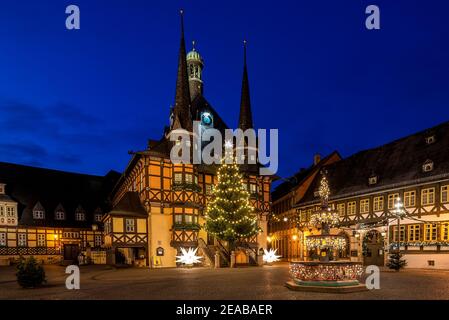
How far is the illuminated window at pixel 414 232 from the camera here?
96.2ft

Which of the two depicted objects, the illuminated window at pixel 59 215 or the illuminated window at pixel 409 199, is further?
the illuminated window at pixel 59 215

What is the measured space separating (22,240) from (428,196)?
132ft

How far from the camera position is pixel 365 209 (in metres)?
34.3

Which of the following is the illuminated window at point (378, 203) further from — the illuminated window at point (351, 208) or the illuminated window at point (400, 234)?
the illuminated window at point (351, 208)

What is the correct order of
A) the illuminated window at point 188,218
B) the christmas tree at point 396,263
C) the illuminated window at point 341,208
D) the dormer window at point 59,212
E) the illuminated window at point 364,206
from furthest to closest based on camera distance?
the dormer window at point 59,212, the illuminated window at point 341,208, the illuminated window at point 188,218, the illuminated window at point 364,206, the christmas tree at point 396,263

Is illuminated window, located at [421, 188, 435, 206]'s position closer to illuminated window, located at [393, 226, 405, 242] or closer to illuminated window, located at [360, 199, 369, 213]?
illuminated window, located at [393, 226, 405, 242]

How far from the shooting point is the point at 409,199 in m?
30.3

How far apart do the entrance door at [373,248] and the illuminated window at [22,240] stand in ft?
116

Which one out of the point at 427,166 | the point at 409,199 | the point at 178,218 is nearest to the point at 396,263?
the point at 409,199

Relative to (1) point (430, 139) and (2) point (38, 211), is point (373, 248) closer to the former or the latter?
(1) point (430, 139)

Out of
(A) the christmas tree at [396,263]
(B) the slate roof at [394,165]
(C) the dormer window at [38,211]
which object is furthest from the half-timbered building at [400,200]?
(C) the dormer window at [38,211]

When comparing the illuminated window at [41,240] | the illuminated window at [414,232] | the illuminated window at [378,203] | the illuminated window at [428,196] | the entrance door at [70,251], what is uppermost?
the illuminated window at [428,196]

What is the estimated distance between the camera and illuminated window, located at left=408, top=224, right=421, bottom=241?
96.2 ft

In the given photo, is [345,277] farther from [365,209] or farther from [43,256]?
[43,256]
